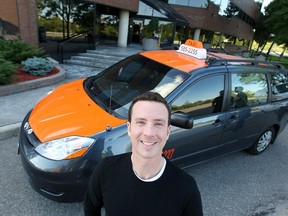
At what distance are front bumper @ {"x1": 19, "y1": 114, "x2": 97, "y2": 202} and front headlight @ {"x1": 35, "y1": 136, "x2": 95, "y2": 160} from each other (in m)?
0.05

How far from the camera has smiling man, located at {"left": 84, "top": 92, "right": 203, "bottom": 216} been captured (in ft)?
4.18

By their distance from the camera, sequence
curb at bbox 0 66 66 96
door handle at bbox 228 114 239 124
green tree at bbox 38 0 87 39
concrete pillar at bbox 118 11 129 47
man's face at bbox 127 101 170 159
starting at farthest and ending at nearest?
concrete pillar at bbox 118 11 129 47 → green tree at bbox 38 0 87 39 → curb at bbox 0 66 66 96 → door handle at bbox 228 114 239 124 → man's face at bbox 127 101 170 159

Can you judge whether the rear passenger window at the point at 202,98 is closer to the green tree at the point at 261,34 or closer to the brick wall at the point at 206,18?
the brick wall at the point at 206,18

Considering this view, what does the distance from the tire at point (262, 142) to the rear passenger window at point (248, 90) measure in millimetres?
773

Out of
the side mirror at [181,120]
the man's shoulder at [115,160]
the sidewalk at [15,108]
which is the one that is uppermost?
the man's shoulder at [115,160]

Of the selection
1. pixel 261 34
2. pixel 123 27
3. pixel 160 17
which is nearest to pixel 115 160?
pixel 123 27

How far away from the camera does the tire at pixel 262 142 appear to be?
14.1 ft

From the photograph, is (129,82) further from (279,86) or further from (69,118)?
(279,86)

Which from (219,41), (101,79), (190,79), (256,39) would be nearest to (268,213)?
(190,79)

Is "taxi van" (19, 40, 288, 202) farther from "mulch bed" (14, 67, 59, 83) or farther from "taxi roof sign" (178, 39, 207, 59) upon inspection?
"mulch bed" (14, 67, 59, 83)

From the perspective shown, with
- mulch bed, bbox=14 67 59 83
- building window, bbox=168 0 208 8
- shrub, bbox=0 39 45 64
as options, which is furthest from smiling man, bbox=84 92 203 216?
building window, bbox=168 0 208 8

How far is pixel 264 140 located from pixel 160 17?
13.6 meters

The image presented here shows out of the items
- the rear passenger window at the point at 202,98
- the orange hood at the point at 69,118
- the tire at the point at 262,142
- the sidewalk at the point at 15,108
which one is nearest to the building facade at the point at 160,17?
the sidewalk at the point at 15,108

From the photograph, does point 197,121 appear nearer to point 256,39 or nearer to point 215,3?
point 215,3
